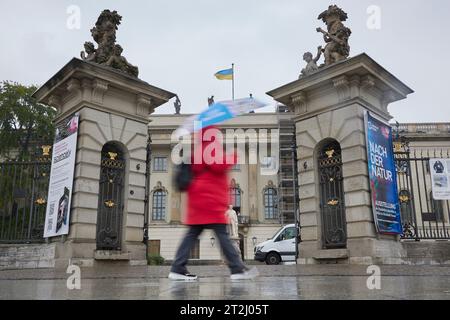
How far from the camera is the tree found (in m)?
28.9

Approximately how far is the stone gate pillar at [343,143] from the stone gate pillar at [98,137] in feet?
13.9

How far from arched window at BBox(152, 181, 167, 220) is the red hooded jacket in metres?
38.0

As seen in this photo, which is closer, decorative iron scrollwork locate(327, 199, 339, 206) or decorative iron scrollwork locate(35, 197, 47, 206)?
decorative iron scrollwork locate(327, 199, 339, 206)

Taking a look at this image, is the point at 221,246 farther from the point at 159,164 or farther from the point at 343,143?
the point at 159,164

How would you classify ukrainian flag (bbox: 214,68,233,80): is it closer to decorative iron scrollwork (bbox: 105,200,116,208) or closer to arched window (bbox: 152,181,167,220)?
decorative iron scrollwork (bbox: 105,200,116,208)

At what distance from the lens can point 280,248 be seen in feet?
72.9

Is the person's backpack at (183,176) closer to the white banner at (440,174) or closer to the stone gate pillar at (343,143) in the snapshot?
the stone gate pillar at (343,143)

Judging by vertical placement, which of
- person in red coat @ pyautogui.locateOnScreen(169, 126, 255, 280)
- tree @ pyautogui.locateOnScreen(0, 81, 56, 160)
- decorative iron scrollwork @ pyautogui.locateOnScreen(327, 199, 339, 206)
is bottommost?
person in red coat @ pyautogui.locateOnScreen(169, 126, 255, 280)

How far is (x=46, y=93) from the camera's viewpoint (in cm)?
1323

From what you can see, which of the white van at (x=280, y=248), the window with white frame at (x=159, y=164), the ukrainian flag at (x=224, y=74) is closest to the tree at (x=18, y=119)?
the ukrainian flag at (x=224, y=74)

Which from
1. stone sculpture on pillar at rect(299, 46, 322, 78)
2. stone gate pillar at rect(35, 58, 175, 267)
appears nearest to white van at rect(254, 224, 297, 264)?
stone sculpture on pillar at rect(299, 46, 322, 78)
